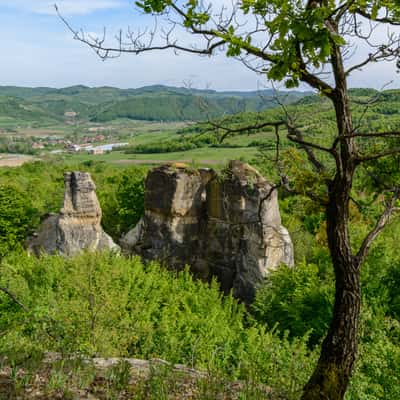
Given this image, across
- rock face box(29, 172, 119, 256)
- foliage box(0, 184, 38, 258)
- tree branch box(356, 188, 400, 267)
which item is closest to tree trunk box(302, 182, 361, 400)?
tree branch box(356, 188, 400, 267)

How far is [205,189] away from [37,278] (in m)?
10.1

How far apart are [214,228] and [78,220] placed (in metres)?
7.53

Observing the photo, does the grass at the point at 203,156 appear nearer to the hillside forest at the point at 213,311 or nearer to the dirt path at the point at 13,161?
the dirt path at the point at 13,161

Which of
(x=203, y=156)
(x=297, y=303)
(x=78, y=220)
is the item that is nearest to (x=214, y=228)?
(x=78, y=220)

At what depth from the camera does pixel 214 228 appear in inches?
898

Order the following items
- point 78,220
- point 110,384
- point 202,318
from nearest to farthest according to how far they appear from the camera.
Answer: point 110,384, point 202,318, point 78,220

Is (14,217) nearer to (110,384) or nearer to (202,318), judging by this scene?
(202,318)

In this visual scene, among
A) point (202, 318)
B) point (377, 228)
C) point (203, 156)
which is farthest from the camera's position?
point (203, 156)

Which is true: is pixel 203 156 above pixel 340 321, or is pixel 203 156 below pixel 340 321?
below

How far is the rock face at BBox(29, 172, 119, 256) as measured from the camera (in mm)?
23578

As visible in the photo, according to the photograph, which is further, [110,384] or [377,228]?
[110,384]

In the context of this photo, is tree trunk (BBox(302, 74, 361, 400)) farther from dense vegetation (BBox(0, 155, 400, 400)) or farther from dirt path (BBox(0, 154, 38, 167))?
dirt path (BBox(0, 154, 38, 167))

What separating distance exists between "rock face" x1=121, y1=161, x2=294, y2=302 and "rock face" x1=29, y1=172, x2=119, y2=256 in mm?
2299

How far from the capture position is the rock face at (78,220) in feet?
77.4
